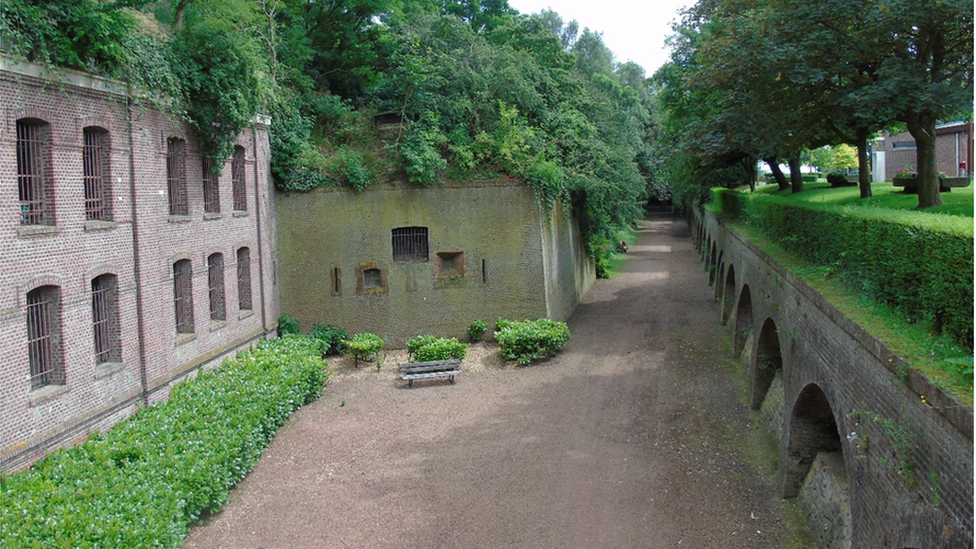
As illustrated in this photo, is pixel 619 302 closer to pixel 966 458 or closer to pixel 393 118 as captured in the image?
pixel 393 118

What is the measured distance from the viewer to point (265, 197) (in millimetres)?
20719

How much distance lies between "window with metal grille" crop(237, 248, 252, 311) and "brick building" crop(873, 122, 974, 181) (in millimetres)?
19469

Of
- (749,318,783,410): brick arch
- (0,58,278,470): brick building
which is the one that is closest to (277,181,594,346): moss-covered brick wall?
(0,58,278,470): brick building

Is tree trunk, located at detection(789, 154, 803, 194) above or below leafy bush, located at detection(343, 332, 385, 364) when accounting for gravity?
above

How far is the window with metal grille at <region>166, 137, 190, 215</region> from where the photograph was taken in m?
16.3

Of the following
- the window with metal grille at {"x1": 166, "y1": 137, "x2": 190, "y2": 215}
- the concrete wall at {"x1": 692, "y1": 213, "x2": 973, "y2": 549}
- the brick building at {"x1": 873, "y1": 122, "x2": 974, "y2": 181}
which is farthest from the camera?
the brick building at {"x1": 873, "y1": 122, "x2": 974, "y2": 181}

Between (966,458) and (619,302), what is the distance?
23.4 metres

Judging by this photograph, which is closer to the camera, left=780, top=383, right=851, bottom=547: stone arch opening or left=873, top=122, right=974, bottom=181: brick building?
left=780, top=383, right=851, bottom=547: stone arch opening

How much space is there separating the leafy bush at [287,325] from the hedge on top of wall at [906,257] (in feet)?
46.2

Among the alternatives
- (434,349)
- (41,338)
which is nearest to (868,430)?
(41,338)

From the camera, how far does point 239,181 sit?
19.6 metres

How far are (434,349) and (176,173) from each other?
7810 millimetres

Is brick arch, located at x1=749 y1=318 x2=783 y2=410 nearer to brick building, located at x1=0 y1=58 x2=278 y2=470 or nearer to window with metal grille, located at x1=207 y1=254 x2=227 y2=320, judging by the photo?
brick building, located at x1=0 y1=58 x2=278 y2=470

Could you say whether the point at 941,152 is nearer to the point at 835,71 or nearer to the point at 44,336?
the point at 835,71
